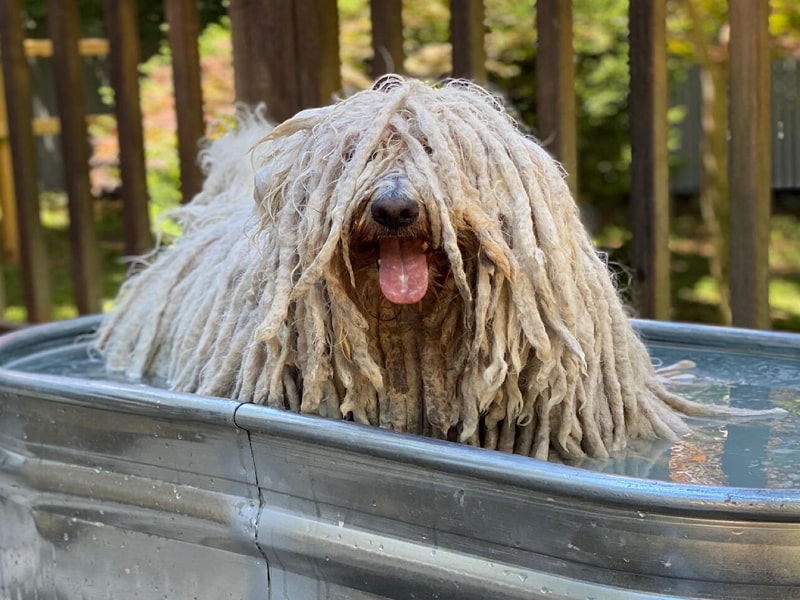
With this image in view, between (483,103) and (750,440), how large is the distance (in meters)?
0.86

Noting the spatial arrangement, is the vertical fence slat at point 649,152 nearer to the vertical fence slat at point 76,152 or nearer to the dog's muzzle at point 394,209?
the dog's muzzle at point 394,209

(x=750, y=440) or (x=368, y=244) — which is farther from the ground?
(x=368, y=244)

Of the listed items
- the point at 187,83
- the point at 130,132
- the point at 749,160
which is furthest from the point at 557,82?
the point at 130,132

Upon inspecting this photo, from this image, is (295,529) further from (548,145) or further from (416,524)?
(548,145)

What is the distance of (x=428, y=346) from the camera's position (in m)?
2.10

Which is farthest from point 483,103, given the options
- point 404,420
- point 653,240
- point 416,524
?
point 653,240

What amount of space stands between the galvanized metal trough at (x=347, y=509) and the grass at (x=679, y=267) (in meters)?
4.79

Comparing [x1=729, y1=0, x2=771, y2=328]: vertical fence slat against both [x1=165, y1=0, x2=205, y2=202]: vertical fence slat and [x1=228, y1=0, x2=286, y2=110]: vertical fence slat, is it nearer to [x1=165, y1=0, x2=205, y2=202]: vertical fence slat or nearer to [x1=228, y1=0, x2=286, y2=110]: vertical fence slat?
[x1=228, y1=0, x2=286, y2=110]: vertical fence slat

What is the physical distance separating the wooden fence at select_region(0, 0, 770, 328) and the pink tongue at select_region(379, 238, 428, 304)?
1595mm

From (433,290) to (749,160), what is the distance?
5.10ft

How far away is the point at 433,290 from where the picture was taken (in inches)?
79.7

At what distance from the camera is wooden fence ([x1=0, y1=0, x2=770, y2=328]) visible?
321 cm

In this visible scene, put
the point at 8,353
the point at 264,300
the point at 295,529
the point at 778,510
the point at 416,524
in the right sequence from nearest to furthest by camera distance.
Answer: the point at 778,510
the point at 416,524
the point at 295,529
the point at 264,300
the point at 8,353

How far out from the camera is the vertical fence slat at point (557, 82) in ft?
11.2
